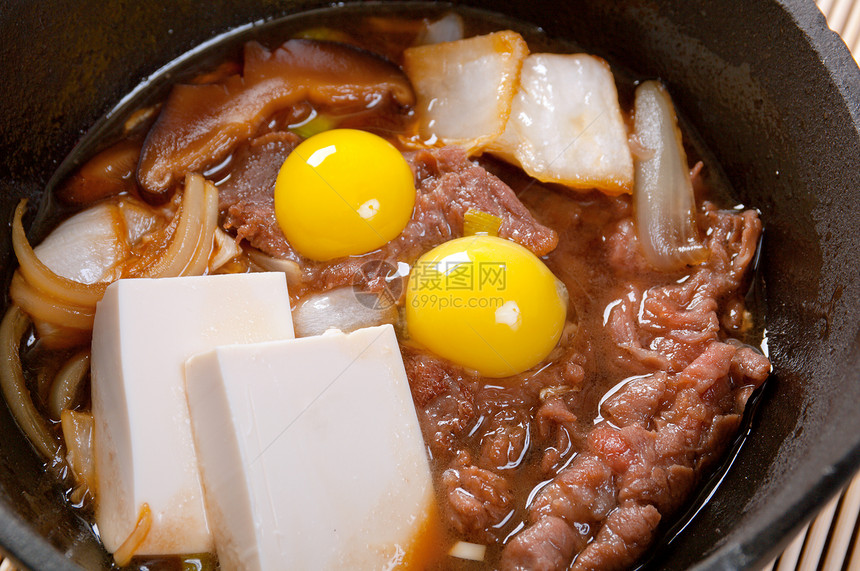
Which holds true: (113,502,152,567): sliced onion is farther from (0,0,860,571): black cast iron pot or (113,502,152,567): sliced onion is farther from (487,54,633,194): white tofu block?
(487,54,633,194): white tofu block

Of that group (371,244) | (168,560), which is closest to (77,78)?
(371,244)

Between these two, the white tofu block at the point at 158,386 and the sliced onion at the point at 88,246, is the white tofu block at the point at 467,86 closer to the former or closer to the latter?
the white tofu block at the point at 158,386

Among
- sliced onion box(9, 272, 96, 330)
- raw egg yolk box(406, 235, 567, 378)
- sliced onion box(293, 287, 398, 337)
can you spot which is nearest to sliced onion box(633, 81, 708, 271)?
raw egg yolk box(406, 235, 567, 378)

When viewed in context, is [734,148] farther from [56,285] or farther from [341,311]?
[56,285]

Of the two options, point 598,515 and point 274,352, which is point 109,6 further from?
point 598,515

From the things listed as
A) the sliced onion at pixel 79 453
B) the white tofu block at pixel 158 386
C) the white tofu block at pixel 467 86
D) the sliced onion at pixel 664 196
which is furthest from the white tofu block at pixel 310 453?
the sliced onion at pixel 664 196

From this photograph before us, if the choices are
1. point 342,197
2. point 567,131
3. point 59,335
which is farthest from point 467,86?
point 59,335
